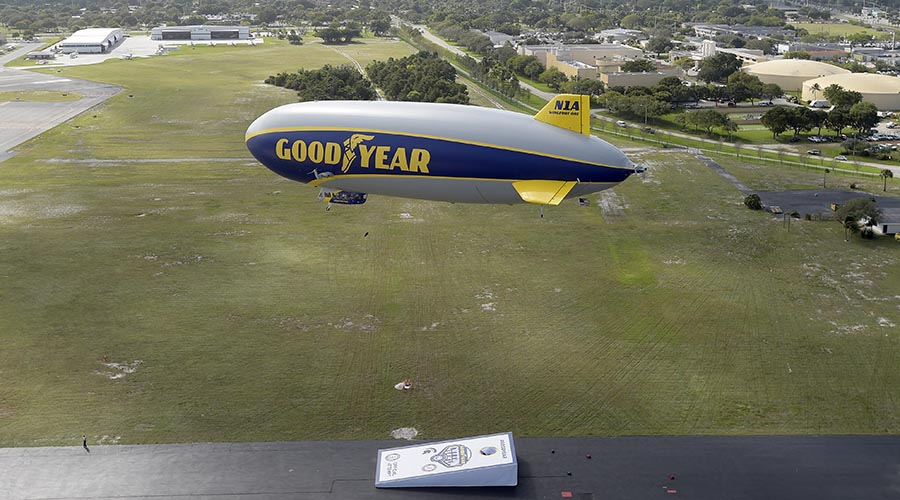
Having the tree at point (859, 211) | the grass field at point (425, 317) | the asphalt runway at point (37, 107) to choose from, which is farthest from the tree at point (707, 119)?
the asphalt runway at point (37, 107)

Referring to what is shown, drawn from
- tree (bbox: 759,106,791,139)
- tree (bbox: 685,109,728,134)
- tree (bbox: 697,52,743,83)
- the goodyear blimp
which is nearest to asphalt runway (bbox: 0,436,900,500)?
the goodyear blimp

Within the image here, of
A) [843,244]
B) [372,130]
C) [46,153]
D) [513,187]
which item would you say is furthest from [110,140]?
[843,244]

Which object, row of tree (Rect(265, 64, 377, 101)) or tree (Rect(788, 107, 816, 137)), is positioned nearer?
tree (Rect(788, 107, 816, 137))

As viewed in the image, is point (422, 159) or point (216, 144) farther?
point (216, 144)

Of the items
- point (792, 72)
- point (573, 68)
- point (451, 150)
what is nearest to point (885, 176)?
point (451, 150)

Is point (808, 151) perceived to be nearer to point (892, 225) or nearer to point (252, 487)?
point (892, 225)

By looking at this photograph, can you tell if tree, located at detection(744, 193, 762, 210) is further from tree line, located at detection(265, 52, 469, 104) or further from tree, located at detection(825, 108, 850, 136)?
tree line, located at detection(265, 52, 469, 104)

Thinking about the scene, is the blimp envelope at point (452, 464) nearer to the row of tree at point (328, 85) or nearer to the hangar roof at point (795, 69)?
the row of tree at point (328, 85)
